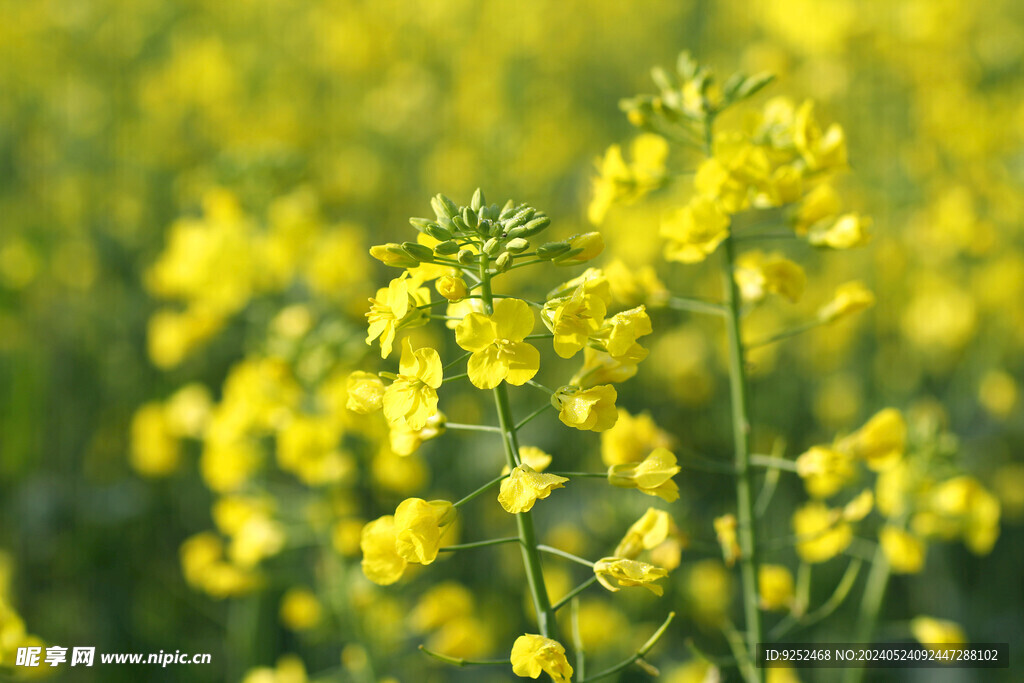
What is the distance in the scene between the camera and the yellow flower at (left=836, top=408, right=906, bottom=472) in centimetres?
224

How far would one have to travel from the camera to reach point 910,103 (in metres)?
6.32

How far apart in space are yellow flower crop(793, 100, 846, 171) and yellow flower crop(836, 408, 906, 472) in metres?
0.69

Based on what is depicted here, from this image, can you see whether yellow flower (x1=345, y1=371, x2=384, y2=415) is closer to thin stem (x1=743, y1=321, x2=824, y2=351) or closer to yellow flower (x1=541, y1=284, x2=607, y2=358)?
yellow flower (x1=541, y1=284, x2=607, y2=358)

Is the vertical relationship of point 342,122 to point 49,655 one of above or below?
above

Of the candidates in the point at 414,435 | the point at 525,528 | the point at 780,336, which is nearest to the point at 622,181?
the point at 780,336

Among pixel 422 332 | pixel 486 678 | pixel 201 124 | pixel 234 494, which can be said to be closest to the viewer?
pixel 234 494

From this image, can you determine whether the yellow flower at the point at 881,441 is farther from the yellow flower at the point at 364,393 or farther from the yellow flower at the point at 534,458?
the yellow flower at the point at 364,393

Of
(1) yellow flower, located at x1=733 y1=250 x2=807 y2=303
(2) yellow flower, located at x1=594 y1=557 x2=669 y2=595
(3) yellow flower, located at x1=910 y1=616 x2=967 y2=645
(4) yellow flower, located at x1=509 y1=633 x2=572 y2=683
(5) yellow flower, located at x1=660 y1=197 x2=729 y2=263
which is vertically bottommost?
(4) yellow flower, located at x1=509 y1=633 x2=572 y2=683

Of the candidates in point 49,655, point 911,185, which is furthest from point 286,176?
point 911,185

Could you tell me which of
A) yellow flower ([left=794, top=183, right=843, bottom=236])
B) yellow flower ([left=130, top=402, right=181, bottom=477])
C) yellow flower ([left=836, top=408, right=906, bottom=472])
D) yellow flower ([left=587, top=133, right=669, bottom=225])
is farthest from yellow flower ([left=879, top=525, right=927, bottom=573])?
yellow flower ([left=130, top=402, right=181, bottom=477])

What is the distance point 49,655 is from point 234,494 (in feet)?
3.22

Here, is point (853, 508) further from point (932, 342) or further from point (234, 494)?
point (932, 342)

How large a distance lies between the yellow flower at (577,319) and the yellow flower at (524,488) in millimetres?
240

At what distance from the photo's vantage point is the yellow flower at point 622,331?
5.21 ft
